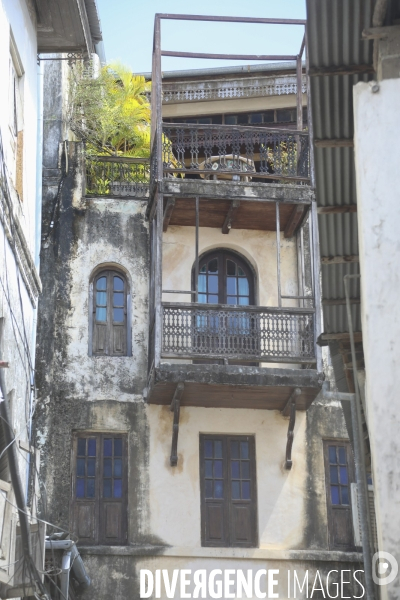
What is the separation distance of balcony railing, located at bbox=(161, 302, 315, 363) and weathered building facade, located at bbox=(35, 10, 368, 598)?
0.04 m

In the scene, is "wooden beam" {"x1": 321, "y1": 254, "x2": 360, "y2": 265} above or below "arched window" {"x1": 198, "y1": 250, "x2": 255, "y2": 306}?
below

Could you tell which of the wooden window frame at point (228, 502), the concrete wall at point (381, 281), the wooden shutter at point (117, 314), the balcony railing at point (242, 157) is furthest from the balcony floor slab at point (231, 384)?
the concrete wall at point (381, 281)

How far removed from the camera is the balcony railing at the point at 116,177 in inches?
794

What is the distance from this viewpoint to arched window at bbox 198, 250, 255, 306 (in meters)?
19.7

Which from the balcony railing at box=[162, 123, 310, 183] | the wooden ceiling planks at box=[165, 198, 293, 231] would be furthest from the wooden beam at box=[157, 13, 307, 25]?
the wooden ceiling planks at box=[165, 198, 293, 231]

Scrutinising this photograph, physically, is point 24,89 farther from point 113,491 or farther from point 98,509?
point 98,509

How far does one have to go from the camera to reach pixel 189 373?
17.8 m

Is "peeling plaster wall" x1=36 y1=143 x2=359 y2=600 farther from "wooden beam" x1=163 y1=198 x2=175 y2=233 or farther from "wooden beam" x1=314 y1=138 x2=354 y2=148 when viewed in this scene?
"wooden beam" x1=314 y1=138 x2=354 y2=148

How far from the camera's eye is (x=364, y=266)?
9.54m

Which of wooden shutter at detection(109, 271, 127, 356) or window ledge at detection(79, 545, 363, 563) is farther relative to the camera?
wooden shutter at detection(109, 271, 127, 356)

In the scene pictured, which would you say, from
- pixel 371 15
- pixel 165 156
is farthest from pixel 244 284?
pixel 371 15

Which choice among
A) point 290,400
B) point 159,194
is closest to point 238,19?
point 159,194

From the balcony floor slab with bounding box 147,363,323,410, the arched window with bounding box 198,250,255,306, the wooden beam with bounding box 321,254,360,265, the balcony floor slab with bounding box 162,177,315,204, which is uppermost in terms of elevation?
the balcony floor slab with bounding box 162,177,315,204

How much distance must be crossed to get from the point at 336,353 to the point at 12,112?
5545 millimetres
